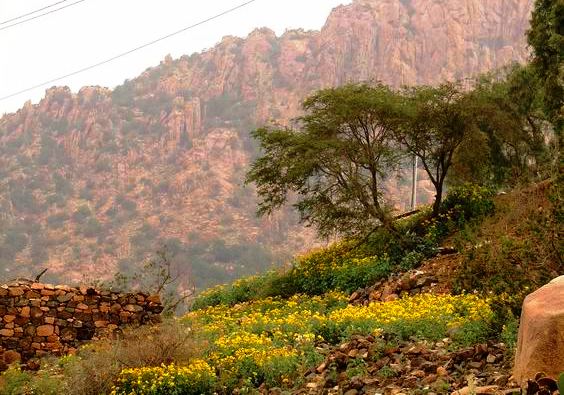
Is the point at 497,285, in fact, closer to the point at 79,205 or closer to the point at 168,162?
the point at 79,205

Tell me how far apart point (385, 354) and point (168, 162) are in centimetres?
8493

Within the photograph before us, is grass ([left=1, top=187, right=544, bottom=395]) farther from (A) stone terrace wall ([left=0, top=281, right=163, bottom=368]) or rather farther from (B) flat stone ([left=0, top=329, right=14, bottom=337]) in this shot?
(B) flat stone ([left=0, top=329, right=14, bottom=337])

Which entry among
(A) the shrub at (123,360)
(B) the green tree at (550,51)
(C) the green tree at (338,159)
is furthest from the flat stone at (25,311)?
(B) the green tree at (550,51)

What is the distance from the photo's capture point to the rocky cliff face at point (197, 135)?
75.1m

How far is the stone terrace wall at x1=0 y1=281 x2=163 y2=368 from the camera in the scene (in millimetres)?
13969

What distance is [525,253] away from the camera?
9.49 m

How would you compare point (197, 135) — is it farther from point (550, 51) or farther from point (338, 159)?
point (550, 51)

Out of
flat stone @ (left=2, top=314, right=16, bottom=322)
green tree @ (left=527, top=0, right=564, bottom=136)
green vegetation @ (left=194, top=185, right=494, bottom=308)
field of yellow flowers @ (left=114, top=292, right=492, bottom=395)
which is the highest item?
green tree @ (left=527, top=0, right=564, bottom=136)

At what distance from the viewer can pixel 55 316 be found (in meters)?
14.4

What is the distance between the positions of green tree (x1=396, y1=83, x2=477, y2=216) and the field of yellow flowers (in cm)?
968

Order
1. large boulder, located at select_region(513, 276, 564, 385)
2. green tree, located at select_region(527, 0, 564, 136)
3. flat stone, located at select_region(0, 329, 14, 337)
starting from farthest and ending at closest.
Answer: green tree, located at select_region(527, 0, 564, 136)
flat stone, located at select_region(0, 329, 14, 337)
large boulder, located at select_region(513, 276, 564, 385)

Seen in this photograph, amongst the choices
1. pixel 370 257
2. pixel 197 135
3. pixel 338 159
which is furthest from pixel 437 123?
pixel 197 135

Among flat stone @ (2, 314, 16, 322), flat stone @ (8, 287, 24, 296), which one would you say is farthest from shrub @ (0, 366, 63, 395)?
flat stone @ (8, 287, 24, 296)

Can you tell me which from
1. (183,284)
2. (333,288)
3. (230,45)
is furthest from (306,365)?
(230,45)
